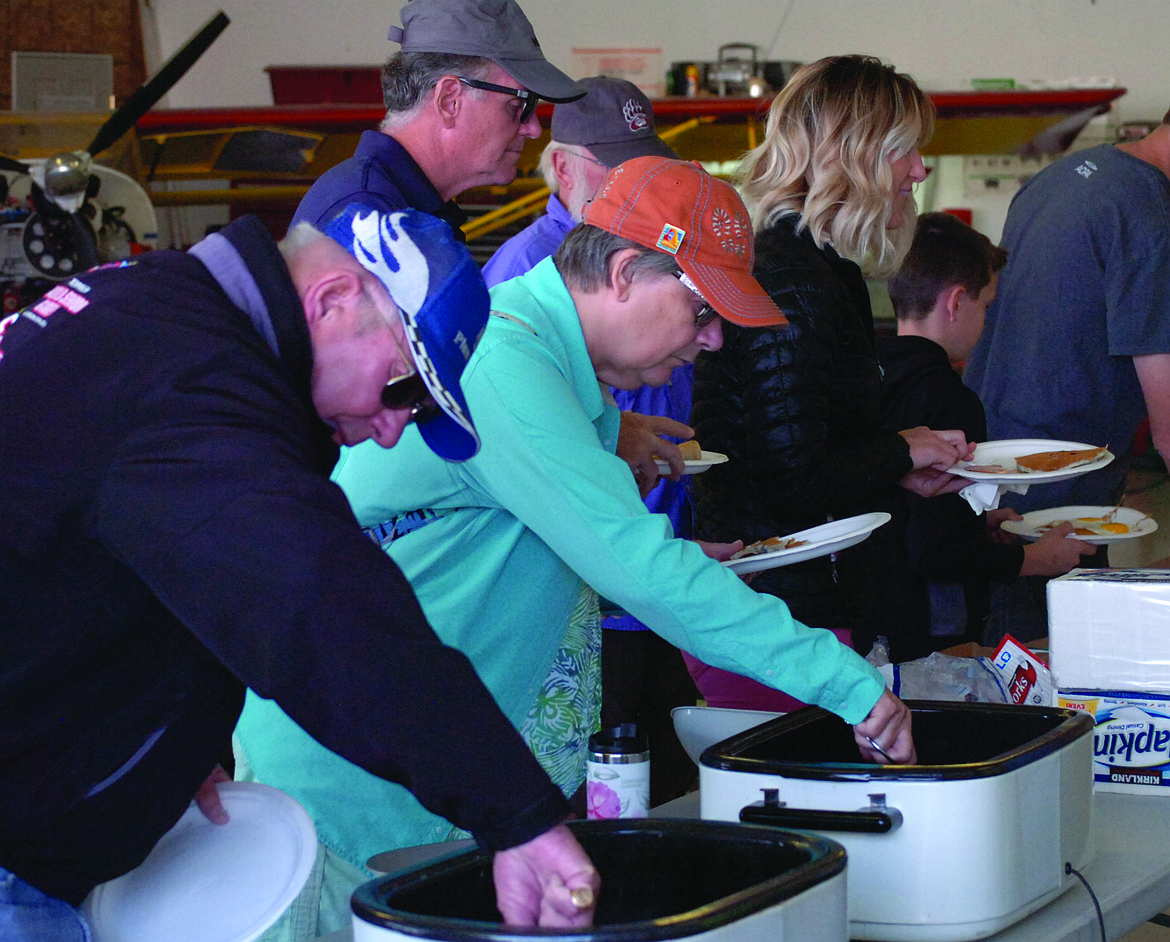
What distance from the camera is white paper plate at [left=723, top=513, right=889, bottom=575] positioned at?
164 centimetres

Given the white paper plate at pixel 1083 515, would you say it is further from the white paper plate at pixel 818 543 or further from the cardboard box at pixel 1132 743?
the cardboard box at pixel 1132 743

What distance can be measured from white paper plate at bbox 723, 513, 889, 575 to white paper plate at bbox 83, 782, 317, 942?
2.32ft

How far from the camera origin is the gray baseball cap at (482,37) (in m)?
2.07

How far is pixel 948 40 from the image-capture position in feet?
31.6

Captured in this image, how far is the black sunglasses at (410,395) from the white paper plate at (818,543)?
698 millimetres

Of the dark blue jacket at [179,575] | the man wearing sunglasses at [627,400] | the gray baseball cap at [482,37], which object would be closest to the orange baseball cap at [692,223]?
the man wearing sunglasses at [627,400]

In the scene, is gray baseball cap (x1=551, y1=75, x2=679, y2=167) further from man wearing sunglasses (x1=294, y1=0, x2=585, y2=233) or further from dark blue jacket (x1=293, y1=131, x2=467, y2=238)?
dark blue jacket (x1=293, y1=131, x2=467, y2=238)

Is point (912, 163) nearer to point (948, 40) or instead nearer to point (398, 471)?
point (398, 471)

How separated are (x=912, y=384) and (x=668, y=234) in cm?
128

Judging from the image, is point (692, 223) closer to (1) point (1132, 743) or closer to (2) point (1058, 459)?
(1) point (1132, 743)

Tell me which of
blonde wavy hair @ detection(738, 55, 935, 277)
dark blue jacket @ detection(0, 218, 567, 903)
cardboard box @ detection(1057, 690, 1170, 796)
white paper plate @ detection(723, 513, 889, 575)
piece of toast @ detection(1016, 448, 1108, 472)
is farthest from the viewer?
piece of toast @ detection(1016, 448, 1108, 472)

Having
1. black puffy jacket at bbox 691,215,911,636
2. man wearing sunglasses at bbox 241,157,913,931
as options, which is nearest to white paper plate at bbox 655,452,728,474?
black puffy jacket at bbox 691,215,911,636

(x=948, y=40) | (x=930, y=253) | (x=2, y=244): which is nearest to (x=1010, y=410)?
(x=930, y=253)

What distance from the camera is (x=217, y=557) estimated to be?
0.75 meters
